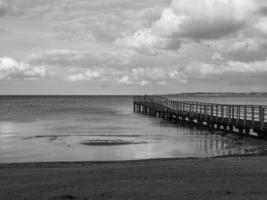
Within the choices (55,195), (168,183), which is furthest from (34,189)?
(168,183)

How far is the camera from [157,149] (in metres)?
19.6

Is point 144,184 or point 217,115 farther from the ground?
point 144,184

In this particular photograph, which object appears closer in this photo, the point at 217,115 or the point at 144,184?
the point at 144,184

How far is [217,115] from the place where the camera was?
29078 mm

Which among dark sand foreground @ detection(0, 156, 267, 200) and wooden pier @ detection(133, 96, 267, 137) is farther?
Answer: wooden pier @ detection(133, 96, 267, 137)

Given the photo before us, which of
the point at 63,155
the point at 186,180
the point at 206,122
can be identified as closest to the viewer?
the point at 186,180

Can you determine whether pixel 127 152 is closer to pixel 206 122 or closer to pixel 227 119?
pixel 227 119

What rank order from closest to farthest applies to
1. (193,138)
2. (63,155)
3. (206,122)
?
(63,155) < (193,138) < (206,122)

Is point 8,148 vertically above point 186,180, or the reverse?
point 186,180

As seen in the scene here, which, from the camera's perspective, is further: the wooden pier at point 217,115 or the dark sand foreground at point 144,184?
the wooden pier at point 217,115

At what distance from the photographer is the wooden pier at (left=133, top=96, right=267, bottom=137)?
21891mm

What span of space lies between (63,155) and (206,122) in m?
16.5

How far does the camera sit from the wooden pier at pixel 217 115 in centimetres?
2189

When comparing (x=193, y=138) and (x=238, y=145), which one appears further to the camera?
(x=193, y=138)
